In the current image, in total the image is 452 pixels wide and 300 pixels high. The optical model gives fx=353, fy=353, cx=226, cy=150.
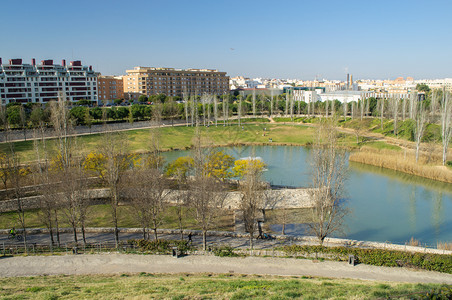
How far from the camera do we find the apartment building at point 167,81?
79500 mm

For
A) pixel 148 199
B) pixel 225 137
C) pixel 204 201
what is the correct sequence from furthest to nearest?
1. pixel 225 137
2. pixel 148 199
3. pixel 204 201

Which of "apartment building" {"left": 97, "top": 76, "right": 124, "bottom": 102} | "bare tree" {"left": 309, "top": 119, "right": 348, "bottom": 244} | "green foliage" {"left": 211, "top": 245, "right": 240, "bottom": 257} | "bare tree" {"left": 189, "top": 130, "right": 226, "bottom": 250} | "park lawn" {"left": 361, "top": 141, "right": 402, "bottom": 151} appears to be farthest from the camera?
"apartment building" {"left": 97, "top": 76, "right": 124, "bottom": 102}

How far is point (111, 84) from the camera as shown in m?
79.0

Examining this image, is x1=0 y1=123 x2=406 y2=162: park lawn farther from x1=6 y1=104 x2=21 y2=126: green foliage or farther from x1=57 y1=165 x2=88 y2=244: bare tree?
x1=57 y1=165 x2=88 y2=244: bare tree

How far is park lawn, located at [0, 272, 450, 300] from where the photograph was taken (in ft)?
30.7

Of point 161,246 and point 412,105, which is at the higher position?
point 412,105

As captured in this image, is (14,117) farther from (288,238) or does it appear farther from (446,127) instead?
(446,127)

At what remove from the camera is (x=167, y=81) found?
8250 cm

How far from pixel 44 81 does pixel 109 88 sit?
19473mm

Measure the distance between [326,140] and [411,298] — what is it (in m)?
8.64

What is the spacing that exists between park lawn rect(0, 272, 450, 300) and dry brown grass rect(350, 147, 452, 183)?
20.7 meters

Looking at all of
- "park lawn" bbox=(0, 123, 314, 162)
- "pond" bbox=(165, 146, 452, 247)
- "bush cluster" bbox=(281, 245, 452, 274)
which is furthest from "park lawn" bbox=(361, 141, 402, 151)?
"bush cluster" bbox=(281, 245, 452, 274)

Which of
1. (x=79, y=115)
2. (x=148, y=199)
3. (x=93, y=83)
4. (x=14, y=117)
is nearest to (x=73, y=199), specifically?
(x=148, y=199)

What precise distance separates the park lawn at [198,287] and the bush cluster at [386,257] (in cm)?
195
